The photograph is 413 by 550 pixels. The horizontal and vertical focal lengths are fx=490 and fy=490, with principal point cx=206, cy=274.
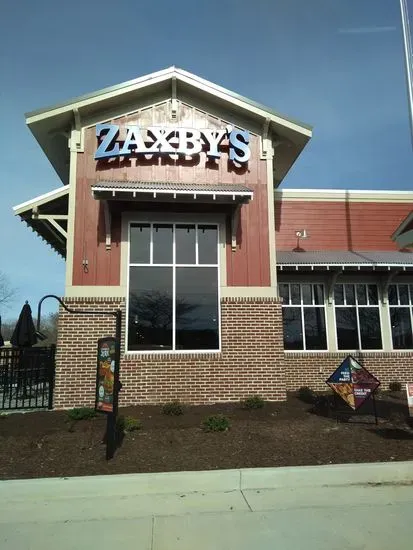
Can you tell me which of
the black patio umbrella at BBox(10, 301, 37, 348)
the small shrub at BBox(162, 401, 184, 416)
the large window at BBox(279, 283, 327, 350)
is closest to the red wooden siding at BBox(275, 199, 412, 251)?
the large window at BBox(279, 283, 327, 350)

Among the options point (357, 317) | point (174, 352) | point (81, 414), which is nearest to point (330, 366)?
point (357, 317)

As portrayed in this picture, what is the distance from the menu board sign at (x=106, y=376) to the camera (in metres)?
7.50

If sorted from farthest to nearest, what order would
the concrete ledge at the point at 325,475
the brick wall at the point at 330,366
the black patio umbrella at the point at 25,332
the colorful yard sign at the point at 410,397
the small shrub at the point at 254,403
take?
the brick wall at the point at 330,366, the black patio umbrella at the point at 25,332, the small shrub at the point at 254,403, the colorful yard sign at the point at 410,397, the concrete ledge at the point at 325,475

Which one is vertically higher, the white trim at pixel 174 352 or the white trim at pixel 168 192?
the white trim at pixel 168 192

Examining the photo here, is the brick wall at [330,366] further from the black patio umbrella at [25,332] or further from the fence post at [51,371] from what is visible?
the black patio umbrella at [25,332]

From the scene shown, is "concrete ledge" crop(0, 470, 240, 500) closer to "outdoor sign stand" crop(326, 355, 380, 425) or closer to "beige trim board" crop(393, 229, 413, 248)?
"outdoor sign stand" crop(326, 355, 380, 425)

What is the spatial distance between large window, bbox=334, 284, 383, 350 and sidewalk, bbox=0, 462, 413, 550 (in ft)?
27.0

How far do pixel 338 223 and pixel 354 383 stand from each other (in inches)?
311

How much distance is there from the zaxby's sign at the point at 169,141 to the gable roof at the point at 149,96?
0.58 m

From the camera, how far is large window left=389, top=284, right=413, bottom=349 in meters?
15.1

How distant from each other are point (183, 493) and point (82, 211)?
7754 millimetres

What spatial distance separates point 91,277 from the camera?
38.6ft

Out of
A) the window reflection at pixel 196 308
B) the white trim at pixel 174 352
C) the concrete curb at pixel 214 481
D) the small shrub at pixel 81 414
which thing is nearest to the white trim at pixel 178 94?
the window reflection at pixel 196 308

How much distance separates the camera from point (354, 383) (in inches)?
384
